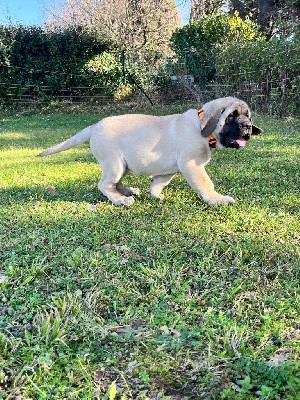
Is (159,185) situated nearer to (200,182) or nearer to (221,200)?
(200,182)

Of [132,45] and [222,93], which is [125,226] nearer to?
Answer: [222,93]

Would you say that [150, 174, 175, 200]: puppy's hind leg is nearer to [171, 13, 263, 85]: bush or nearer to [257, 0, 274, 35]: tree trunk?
[171, 13, 263, 85]: bush

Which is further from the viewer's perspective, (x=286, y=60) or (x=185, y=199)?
(x=286, y=60)

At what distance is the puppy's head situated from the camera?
13.6 feet

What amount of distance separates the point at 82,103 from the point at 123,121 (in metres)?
13.4

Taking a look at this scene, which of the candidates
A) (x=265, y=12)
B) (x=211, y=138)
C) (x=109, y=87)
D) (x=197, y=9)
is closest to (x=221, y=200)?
(x=211, y=138)

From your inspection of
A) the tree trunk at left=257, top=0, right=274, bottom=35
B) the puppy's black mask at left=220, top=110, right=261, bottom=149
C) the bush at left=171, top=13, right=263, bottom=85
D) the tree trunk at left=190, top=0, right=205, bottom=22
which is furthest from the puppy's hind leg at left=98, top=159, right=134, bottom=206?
the tree trunk at left=190, top=0, right=205, bottom=22

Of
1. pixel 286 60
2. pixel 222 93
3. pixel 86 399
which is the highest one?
pixel 286 60

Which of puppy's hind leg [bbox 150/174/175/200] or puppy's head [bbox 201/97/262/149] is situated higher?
puppy's head [bbox 201/97/262/149]

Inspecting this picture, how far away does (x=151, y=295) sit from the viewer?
2.81 meters

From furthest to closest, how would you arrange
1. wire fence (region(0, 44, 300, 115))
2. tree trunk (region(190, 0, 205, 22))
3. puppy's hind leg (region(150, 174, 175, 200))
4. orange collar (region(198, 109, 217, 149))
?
tree trunk (region(190, 0, 205, 22)) → wire fence (region(0, 44, 300, 115)) → puppy's hind leg (region(150, 174, 175, 200)) → orange collar (region(198, 109, 217, 149))

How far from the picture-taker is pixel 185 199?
15.6 feet

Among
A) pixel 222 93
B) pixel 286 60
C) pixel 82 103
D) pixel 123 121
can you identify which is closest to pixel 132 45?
pixel 82 103

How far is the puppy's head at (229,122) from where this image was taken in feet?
13.6
